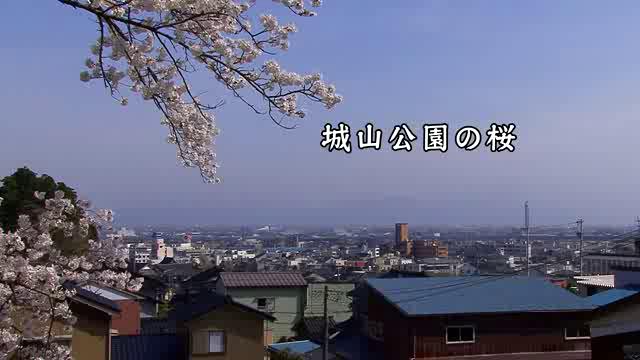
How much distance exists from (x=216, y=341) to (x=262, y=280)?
12065mm

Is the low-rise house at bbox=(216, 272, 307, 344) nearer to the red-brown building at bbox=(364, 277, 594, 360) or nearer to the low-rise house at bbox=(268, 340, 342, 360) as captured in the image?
the low-rise house at bbox=(268, 340, 342, 360)

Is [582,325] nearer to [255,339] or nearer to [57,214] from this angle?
[255,339]

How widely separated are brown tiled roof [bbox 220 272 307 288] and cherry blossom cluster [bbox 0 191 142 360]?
24.2 meters

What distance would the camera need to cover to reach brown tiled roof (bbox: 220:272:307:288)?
96.6 ft

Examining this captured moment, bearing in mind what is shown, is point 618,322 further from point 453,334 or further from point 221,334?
point 221,334

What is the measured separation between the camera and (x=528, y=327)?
18344 mm

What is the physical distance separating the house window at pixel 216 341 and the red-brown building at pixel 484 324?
4.50m

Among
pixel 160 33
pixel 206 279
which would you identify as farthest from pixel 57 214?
pixel 206 279

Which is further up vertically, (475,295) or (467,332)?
(475,295)

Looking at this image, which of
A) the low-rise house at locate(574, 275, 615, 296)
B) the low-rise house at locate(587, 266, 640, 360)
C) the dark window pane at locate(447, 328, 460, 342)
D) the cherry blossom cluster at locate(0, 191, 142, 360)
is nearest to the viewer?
the cherry blossom cluster at locate(0, 191, 142, 360)

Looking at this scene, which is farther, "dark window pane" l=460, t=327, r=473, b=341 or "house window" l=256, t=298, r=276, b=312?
"house window" l=256, t=298, r=276, b=312

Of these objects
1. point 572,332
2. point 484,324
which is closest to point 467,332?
point 484,324

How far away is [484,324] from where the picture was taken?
712 inches

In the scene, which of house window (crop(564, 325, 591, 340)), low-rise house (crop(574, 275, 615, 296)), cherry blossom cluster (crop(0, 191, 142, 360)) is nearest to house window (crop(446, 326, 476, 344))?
house window (crop(564, 325, 591, 340))
